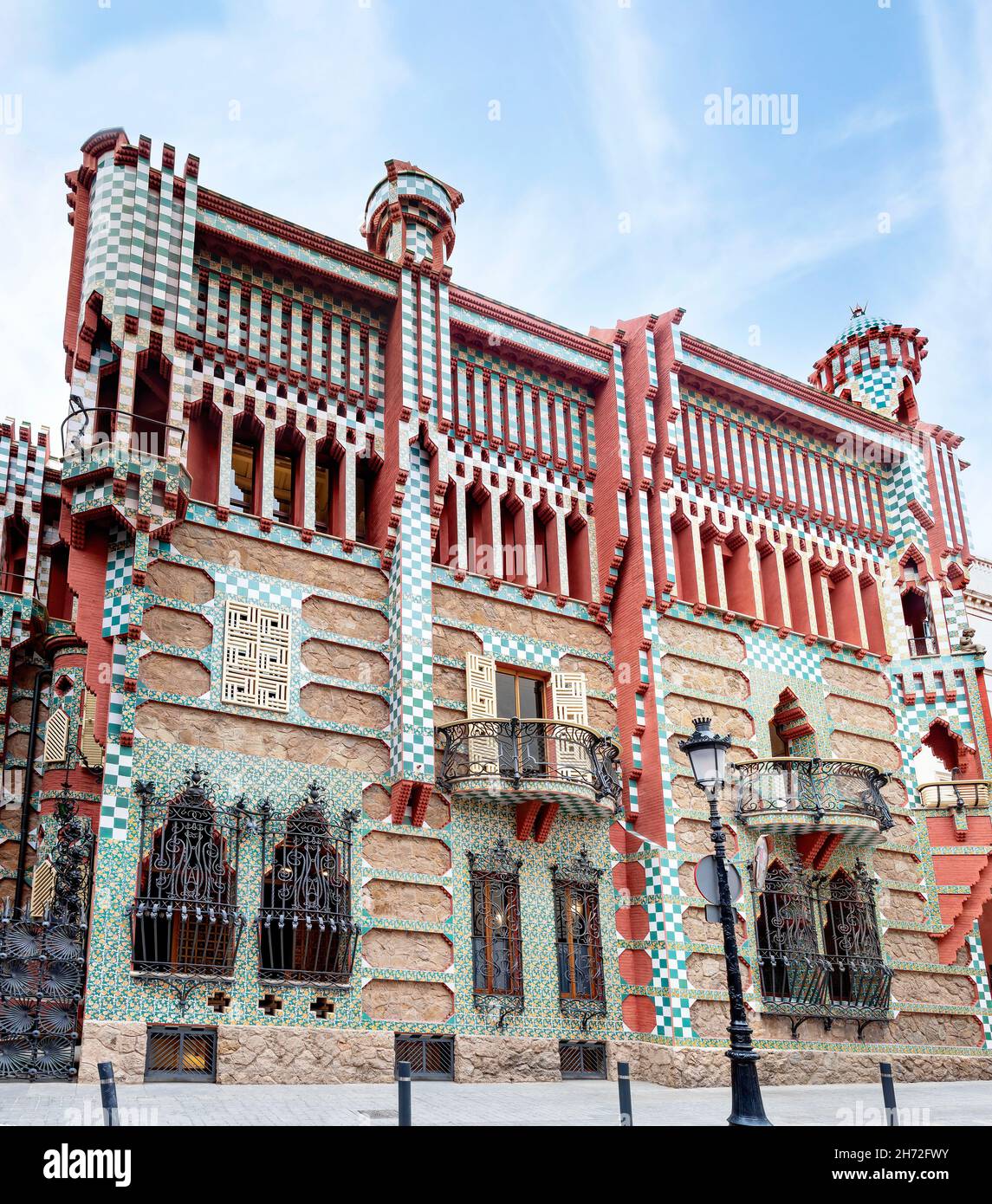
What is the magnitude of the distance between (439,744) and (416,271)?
7.57 m

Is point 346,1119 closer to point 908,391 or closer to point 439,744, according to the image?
point 439,744

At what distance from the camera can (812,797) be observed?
60.8ft

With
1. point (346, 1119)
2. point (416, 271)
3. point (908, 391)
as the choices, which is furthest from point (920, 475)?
point (346, 1119)

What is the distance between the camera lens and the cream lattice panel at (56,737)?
55.2ft

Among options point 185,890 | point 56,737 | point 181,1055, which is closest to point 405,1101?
point 181,1055

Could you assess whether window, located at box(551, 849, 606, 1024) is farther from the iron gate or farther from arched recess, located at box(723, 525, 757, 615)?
the iron gate

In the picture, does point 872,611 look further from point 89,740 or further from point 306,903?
point 89,740

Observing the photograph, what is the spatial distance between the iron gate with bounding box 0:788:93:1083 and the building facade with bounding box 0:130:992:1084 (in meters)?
0.07

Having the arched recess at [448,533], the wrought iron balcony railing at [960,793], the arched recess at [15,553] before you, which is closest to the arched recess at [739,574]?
the wrought iron balcony railing at [960,793]

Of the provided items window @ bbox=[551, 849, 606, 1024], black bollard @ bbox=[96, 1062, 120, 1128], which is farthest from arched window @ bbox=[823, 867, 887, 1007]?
black bollard @ bbox=[96, 1062, 120, 1128]

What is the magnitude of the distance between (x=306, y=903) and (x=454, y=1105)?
339cm

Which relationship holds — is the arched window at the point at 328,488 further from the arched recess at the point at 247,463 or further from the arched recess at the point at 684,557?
the arched recess at the point at 684,557

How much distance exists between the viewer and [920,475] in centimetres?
2314
